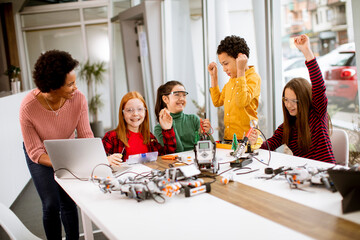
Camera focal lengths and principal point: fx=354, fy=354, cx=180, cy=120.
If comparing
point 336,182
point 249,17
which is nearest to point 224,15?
point 249,17

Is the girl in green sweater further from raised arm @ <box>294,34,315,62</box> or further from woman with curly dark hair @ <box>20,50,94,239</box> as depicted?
raised arm @ <box>294,34,315,62</box>

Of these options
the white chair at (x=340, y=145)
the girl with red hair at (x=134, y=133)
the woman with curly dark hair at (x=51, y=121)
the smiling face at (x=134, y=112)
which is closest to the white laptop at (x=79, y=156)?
the woman with curly dark hair at (x=51, y=121)

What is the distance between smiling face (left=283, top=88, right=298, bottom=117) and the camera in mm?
2322

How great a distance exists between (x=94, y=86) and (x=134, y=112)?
21.6ft

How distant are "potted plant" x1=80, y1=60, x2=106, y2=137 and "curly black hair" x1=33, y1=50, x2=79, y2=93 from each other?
6274 mm

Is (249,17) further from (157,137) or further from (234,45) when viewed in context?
(157,137)

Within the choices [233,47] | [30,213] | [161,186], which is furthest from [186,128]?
[30,213]

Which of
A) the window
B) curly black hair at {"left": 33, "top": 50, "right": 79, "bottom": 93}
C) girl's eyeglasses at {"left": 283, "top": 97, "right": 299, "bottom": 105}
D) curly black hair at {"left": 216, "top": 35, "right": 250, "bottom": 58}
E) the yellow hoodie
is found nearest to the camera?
curly black hair at {"left": 33, "top": 50, "right": 79, "bottom": 93}

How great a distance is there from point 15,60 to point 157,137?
7079 millimetres

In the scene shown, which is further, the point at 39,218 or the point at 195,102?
the point at 195,102

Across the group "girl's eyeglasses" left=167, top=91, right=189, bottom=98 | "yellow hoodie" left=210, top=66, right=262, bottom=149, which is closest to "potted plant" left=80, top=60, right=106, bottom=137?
"girl's eyeglasses" left=167, top=91, right=189, bottom=98

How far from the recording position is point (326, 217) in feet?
4.22

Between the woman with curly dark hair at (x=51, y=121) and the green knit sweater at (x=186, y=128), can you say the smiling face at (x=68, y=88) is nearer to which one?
the woman with curly dark hair at (x=51, y=121)

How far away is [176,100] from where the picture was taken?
285cm
